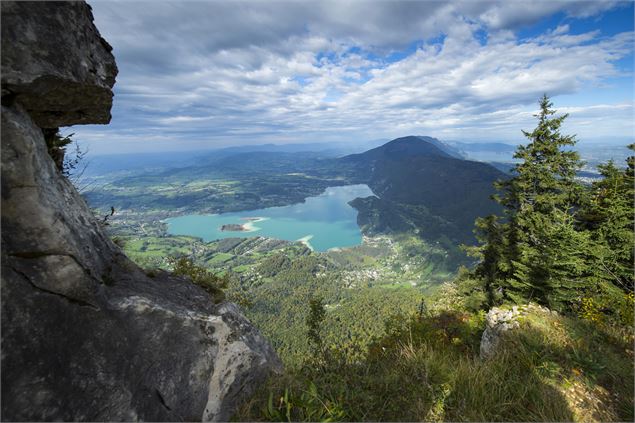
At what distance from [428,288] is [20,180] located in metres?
129

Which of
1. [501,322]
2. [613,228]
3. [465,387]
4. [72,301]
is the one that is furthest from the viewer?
[613,228]

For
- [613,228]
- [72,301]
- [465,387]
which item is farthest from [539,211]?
[72,301]

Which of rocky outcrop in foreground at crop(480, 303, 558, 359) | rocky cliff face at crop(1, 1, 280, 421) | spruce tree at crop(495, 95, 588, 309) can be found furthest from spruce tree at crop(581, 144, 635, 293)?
rocky cliff face at crop(1, 1, 280, 421)

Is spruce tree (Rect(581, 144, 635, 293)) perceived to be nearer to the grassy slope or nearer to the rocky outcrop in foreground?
the rocky outcrop in foreground

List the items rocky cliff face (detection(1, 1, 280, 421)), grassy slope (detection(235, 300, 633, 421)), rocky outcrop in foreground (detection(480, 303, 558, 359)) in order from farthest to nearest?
rocky outcrop in foreground (detection(480, 303, 558, 359)) → grassy slope (detection(235, 300, 633, 421)) → rocky cliff face (detection(1, 1, 280, 421))

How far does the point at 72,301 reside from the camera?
429cm

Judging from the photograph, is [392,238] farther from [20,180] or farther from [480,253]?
[20,180]

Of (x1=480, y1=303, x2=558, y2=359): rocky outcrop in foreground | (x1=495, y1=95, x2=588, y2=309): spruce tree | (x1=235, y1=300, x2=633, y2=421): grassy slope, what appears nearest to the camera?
(x1=235, y1=300, x2=633, y2=421): grassy slope

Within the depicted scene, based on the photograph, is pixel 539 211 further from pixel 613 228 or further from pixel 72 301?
pixel 72 301

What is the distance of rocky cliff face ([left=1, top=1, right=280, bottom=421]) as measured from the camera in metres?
3.81

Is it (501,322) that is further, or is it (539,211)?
(539,211)

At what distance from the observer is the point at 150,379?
15.7 feet

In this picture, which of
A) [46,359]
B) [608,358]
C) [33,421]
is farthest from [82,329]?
[608,358]

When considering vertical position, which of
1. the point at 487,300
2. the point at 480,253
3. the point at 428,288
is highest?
the point at 480,253
